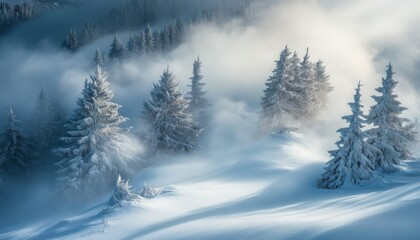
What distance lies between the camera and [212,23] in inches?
5089

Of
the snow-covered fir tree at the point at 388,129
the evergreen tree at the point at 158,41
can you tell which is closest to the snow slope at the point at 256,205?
the snow-covered fir tree at the point at 388,129

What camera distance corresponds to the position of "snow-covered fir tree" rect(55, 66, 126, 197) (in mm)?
33188

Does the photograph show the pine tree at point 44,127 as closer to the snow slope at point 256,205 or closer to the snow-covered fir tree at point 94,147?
the snow-covered fir tree at point 94,147

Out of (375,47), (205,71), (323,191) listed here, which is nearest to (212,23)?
(205,71)

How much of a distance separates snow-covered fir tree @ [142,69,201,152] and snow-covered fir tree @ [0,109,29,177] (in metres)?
16.5

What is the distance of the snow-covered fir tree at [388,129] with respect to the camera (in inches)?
965

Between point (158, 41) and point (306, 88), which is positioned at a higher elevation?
point (158, 41)

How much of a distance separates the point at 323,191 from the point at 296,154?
45.1ft

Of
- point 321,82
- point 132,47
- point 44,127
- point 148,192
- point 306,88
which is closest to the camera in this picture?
point 148,192

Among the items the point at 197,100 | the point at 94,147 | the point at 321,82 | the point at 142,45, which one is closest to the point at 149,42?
the point at 142,45

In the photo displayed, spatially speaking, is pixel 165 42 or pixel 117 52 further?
pixel 165 42

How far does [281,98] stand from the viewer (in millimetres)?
43219

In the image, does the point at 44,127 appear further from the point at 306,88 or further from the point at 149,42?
the point at 149,42

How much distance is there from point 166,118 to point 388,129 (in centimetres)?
2090
